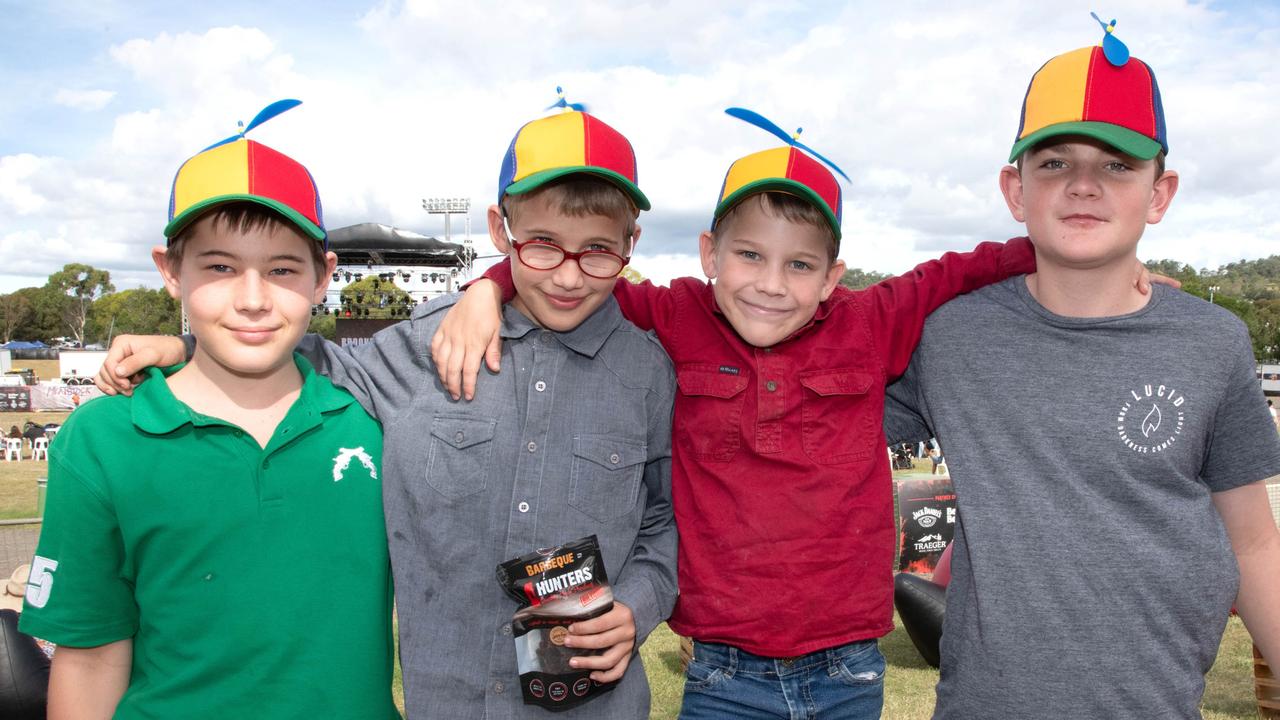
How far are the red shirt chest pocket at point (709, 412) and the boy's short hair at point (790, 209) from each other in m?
0.48

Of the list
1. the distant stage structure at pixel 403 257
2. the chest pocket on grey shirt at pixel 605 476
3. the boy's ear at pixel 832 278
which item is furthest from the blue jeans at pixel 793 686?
the distant stage structure at pixel 403 257

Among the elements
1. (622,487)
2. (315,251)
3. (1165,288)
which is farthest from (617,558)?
(1165,288)

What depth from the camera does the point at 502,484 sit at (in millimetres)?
2195

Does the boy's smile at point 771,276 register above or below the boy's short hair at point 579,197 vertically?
below

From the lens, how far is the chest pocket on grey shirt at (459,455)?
216 cm

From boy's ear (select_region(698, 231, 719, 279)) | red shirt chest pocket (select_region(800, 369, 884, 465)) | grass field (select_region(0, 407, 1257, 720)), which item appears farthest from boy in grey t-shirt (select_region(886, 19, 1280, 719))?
grass field (select_region(0, 407, 1257, 720))

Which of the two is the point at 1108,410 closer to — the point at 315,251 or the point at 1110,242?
the point at 1110,242

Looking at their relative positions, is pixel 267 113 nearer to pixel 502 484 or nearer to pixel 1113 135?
pixel 502 484

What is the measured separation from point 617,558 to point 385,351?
2.88 feet

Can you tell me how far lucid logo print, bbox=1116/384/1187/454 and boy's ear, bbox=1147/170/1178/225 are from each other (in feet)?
1.76

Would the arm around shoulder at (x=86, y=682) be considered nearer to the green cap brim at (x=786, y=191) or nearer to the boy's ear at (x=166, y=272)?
the boy's ear at (x=166, y=272)

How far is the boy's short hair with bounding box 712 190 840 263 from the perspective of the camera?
250cm

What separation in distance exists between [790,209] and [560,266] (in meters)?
0.73

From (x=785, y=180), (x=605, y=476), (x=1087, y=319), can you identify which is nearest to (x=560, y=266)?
(x=605, y=476)
